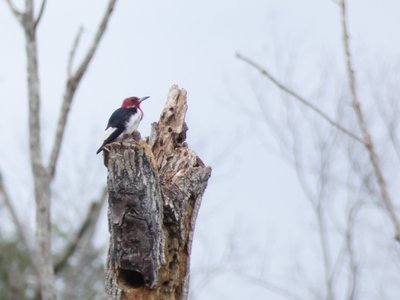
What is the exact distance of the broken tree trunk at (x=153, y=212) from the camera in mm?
5391

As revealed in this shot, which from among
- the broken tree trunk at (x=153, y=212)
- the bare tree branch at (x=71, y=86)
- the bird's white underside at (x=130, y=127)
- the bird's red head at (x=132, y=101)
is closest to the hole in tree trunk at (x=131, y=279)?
the broken tree trunk at (x=153, y=212)

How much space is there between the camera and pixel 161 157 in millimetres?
6074

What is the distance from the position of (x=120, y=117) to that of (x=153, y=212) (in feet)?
5.98

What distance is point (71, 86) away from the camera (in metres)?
10.5

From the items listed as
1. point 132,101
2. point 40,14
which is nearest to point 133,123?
point 132,101

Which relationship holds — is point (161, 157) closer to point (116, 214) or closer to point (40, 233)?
point (116, 214)

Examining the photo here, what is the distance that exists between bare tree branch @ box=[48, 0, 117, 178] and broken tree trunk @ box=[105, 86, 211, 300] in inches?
167

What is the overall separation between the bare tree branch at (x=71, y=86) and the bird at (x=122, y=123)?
8.87 feet

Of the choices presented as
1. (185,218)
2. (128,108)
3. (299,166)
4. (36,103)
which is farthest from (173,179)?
(299,166)

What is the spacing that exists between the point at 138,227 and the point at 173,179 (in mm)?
488

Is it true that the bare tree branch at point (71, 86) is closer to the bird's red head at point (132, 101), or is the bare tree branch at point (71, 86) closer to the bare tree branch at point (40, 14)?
the bare tree branch at point (40, 14)

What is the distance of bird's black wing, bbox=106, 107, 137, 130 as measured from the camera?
7.03 metres

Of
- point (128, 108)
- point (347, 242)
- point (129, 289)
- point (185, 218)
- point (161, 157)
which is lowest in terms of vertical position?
point (129, 289)

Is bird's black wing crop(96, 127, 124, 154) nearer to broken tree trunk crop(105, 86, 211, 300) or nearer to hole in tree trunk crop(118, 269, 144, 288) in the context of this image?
broken tree trunk crop(105, 86, 211, 300)
